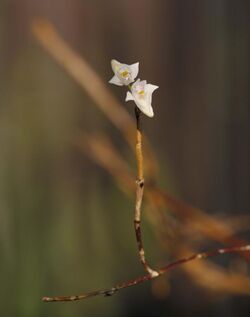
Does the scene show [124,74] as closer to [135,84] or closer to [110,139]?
[135,84]

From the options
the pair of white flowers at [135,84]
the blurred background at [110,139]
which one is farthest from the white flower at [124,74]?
the blurred background at [110,139]

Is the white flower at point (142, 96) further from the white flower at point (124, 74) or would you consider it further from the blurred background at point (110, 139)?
the blurred background at point (110, 139)

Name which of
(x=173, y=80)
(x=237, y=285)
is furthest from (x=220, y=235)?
(x=173, y=80)

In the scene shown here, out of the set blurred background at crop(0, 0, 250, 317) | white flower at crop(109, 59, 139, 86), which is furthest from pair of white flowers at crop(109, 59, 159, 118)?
blurred background at crop(0, 0, 250, 317)

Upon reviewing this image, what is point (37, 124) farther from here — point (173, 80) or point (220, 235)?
point (220, 235)

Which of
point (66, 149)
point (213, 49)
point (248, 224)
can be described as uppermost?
point (213, 49)

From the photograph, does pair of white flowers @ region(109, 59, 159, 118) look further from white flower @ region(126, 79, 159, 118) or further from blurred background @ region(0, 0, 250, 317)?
blurred background @ region(0, 0, 250, 317)
